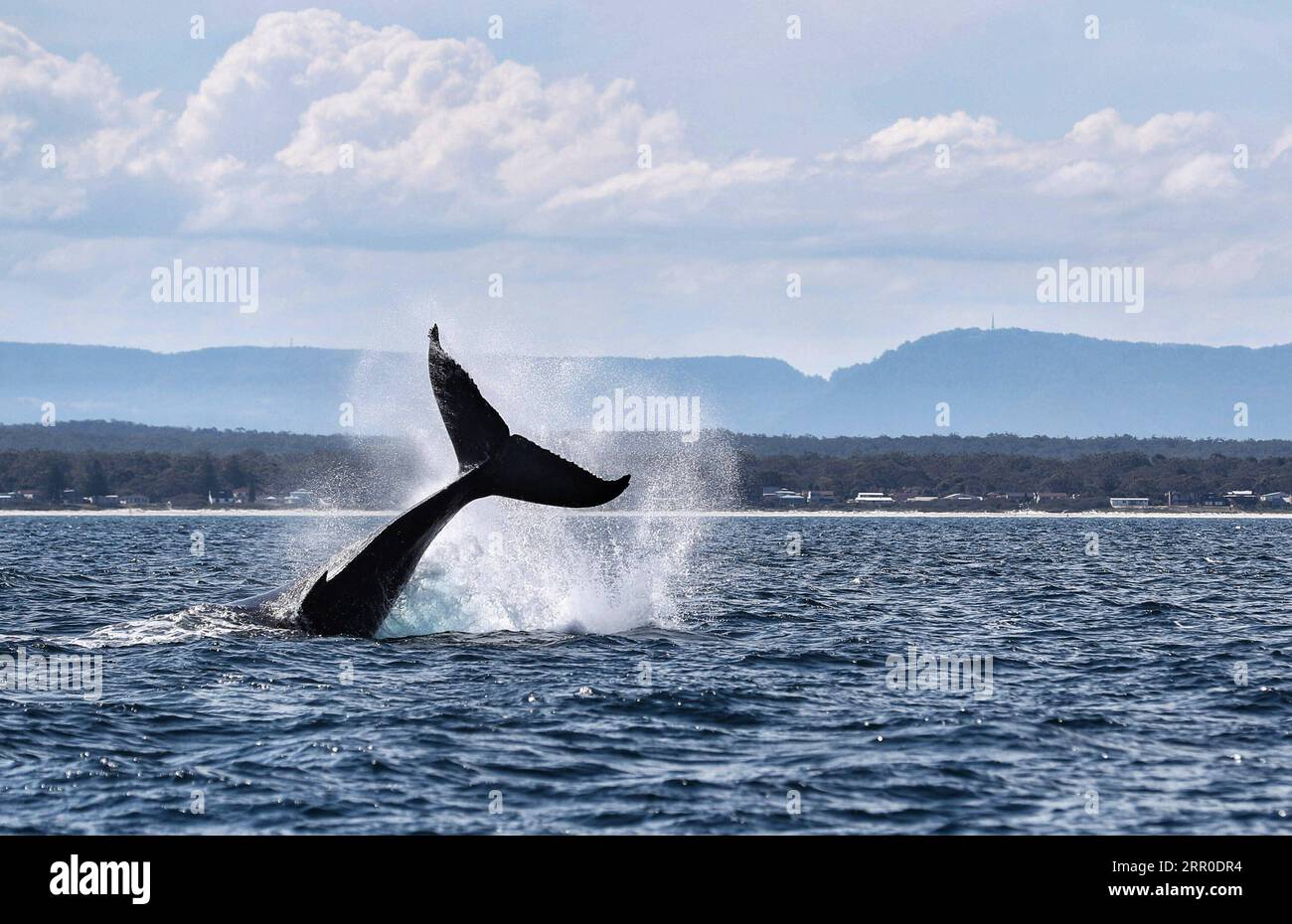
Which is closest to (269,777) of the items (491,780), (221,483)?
(491,780)

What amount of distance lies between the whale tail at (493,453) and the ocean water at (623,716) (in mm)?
2183

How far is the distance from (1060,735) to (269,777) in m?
7.72

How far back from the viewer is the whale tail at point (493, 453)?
63.9ft

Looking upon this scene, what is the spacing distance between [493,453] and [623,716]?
4858 mm

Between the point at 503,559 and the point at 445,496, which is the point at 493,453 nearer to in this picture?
the point at 445,496

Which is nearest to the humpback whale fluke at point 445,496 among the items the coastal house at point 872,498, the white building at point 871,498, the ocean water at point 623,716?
the ocean water at point 623,716

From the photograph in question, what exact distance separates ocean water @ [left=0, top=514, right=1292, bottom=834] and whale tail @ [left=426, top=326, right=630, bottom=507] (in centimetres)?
218

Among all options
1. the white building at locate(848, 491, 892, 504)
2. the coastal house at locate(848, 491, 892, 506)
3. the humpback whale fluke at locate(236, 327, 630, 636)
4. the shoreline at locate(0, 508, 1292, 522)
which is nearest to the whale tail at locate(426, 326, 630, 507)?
the humpback whale fluke at locate(236, 327, 630, 636)

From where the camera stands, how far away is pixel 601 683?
18484 millimetres
